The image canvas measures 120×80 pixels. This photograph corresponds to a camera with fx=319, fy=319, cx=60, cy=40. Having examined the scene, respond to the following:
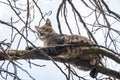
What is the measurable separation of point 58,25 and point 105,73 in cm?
113

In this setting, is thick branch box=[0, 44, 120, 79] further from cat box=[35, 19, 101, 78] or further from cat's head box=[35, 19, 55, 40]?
cat's head box=[35, 19, 55, 40]

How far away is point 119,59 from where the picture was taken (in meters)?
3.26

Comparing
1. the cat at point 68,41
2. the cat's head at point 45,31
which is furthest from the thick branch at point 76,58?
the cat's head at point 45,31

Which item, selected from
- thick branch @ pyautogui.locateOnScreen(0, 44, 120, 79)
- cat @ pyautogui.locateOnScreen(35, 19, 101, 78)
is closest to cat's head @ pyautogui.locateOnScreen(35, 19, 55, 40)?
cat @ pyautogui.locateOnScreen(35, 19, 101, 78)

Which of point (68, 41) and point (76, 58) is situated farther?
point (68, 41)

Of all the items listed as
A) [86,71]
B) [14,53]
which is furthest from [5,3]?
[86,71]

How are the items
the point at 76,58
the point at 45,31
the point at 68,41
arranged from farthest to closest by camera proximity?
the point at 45,31 → the point at 68,41 → the point at 76,58

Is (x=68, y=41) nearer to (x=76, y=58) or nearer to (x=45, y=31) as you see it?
(x=76, y=58)

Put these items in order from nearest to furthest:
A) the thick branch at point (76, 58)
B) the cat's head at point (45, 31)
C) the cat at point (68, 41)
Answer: the thick branch at point (76, 58)
the cat at point (68, 41)
the cat's head at point (45, 31)

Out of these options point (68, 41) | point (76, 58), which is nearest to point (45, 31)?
point (68, 41)

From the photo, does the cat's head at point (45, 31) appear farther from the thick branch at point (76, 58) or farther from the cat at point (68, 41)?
the thick branch at point (76, 58)

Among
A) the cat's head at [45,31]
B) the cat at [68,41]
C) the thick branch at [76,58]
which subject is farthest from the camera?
the cat's head at [45,31]

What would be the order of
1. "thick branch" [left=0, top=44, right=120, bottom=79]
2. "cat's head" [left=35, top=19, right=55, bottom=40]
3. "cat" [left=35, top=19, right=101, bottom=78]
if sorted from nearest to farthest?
"thick branch" [left=0, top=44, right=120, bottom=79] < "cat" [left=35, top=19, right=101, bottom=78] < "cat's head" [left=35, top=19, right=55, bottom=40]

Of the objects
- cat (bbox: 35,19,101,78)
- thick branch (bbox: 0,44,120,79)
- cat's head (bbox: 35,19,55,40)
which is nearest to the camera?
thick branch (bbox: 0,44,120,79)
